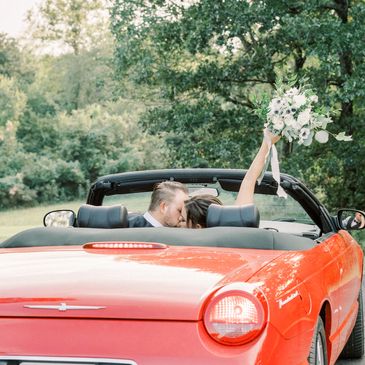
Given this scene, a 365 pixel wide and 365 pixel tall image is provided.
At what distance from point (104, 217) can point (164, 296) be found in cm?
154

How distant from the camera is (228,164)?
22141 millimetres

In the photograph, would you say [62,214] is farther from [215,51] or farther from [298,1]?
[215,51]

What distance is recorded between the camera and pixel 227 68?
70.8ft

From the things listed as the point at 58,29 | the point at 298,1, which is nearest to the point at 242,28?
the point at 298,1

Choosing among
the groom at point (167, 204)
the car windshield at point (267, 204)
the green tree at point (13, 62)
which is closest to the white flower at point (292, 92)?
the car windshield at point (267, 204)

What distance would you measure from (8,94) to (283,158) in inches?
1352

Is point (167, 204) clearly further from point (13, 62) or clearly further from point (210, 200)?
point (13, 62)

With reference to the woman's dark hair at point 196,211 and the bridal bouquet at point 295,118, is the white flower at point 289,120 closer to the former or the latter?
the bridal bouquet at point 295,118

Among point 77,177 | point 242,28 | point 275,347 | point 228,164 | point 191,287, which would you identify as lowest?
point 77,177

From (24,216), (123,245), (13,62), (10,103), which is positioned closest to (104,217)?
(123,245)

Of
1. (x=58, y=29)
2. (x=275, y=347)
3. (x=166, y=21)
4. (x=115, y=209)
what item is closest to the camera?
(x=275, y=347)

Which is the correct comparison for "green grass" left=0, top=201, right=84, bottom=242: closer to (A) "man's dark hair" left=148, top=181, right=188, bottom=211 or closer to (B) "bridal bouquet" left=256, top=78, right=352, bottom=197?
(B) "bridal bouquet" left=256, top=78, right=352, bottom=197

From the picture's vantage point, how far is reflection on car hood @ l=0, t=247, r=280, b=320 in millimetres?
3393

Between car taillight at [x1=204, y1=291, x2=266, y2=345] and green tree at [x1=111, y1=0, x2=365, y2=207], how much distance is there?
15986mm
